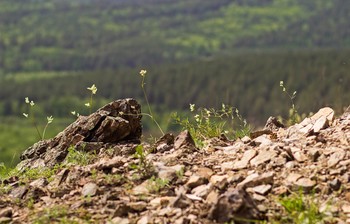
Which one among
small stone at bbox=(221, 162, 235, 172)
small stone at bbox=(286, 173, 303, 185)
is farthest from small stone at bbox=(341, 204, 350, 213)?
small stone at bbox=(221, 162, 235, 172)

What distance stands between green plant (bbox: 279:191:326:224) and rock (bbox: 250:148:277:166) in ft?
2.44

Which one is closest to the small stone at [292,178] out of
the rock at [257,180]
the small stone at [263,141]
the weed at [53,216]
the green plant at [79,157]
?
the rock at [257,180]

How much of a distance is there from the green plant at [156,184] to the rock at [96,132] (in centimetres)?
176

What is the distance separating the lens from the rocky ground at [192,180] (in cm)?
541

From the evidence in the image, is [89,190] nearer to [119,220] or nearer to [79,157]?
[119,220]

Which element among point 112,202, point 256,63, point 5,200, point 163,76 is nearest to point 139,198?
point 112,202

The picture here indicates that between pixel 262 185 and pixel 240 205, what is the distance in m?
0.61

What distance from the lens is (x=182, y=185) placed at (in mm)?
6035

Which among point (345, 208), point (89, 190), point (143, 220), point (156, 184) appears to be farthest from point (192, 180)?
point (345, 208)

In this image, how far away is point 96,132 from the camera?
7.97m

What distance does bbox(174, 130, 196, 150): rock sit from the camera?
6.99 metres

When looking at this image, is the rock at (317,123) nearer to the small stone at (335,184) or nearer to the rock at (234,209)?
the small stone at (335,184)

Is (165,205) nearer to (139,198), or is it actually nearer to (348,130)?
(139,198)

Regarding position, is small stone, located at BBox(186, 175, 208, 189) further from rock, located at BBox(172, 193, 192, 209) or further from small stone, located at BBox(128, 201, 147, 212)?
small stone, located at BBox(128, 201, 147, 212)
